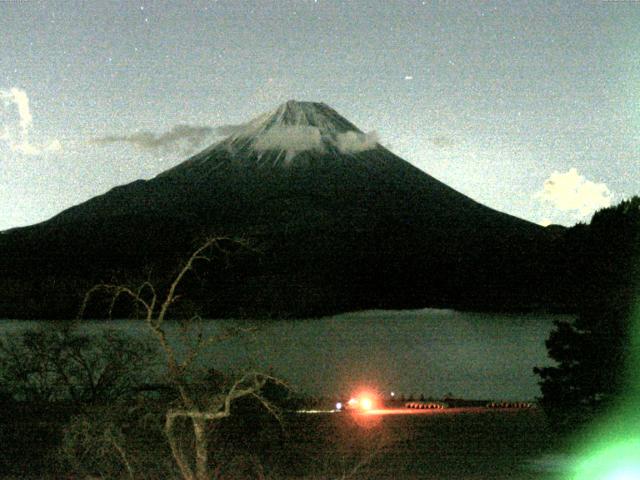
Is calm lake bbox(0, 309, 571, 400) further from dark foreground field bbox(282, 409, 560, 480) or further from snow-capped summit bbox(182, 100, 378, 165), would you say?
snow-capped summit bbox(182, 100, 378, 165)

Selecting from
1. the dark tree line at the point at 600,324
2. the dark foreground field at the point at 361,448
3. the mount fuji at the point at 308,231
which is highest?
the mount fuji at the point at 308,231

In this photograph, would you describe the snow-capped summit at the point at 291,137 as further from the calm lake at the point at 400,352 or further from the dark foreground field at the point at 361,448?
the dark foreground field at the point at 361,448

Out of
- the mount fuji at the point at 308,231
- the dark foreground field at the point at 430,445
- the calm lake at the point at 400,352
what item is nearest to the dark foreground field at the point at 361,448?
the dark foreground field at the point at 430,445

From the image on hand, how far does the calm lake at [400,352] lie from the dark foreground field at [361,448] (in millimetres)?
717

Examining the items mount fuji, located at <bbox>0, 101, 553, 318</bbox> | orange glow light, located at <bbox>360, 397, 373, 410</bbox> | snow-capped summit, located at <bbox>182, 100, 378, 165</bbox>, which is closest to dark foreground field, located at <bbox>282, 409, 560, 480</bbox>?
orange glow light, located at <bbox>360, 397, 373, 410</bbox>

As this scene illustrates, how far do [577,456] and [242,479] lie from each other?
298 cm

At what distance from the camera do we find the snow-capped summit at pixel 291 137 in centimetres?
10062

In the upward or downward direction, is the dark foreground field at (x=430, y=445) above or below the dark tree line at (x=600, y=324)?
below

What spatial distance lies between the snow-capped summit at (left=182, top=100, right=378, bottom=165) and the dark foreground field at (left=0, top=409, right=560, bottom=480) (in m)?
87.8

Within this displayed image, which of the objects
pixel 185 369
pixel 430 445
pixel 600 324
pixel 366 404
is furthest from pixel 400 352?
pixel 185 369

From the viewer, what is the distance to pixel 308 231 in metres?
84.9

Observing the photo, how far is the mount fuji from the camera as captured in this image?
57781 mm

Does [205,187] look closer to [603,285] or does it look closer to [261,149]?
[261,149]

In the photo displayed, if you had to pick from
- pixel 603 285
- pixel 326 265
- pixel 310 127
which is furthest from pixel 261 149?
pixel 603 285
